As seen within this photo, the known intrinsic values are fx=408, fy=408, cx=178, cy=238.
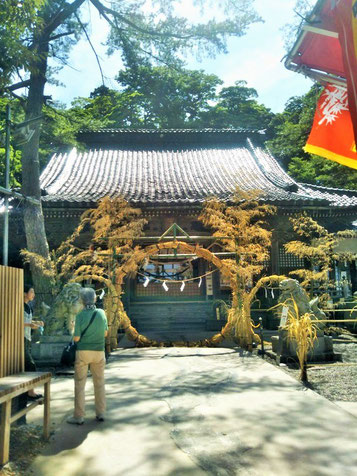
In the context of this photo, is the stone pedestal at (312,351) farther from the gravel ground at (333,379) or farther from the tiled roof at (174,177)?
the tiled roof at (174,177)

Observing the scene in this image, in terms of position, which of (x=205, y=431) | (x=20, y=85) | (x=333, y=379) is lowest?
(x=333, y=379)

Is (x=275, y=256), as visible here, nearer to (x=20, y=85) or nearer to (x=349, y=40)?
(x=20, y=85)

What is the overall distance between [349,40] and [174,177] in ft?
39.4

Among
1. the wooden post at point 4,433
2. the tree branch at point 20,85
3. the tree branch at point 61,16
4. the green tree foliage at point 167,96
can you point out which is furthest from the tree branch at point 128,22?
the green tree foliage at point 167,96

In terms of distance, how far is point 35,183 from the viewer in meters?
10.6

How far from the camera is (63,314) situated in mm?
8633

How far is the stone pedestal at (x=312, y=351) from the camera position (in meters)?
8.01

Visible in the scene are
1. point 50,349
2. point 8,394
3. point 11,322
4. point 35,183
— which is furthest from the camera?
point 35,183

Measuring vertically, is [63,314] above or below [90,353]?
above

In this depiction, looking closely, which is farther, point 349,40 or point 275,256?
point 275,256

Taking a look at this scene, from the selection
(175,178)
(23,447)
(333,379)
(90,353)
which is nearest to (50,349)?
(90,353)

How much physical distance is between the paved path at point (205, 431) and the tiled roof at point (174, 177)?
23.0ft

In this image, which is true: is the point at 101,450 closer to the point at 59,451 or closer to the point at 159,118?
the point at 59,451

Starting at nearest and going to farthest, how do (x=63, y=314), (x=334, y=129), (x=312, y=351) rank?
(x=334, y=129) → (x=312, y=351) → (x=63, y=314)
